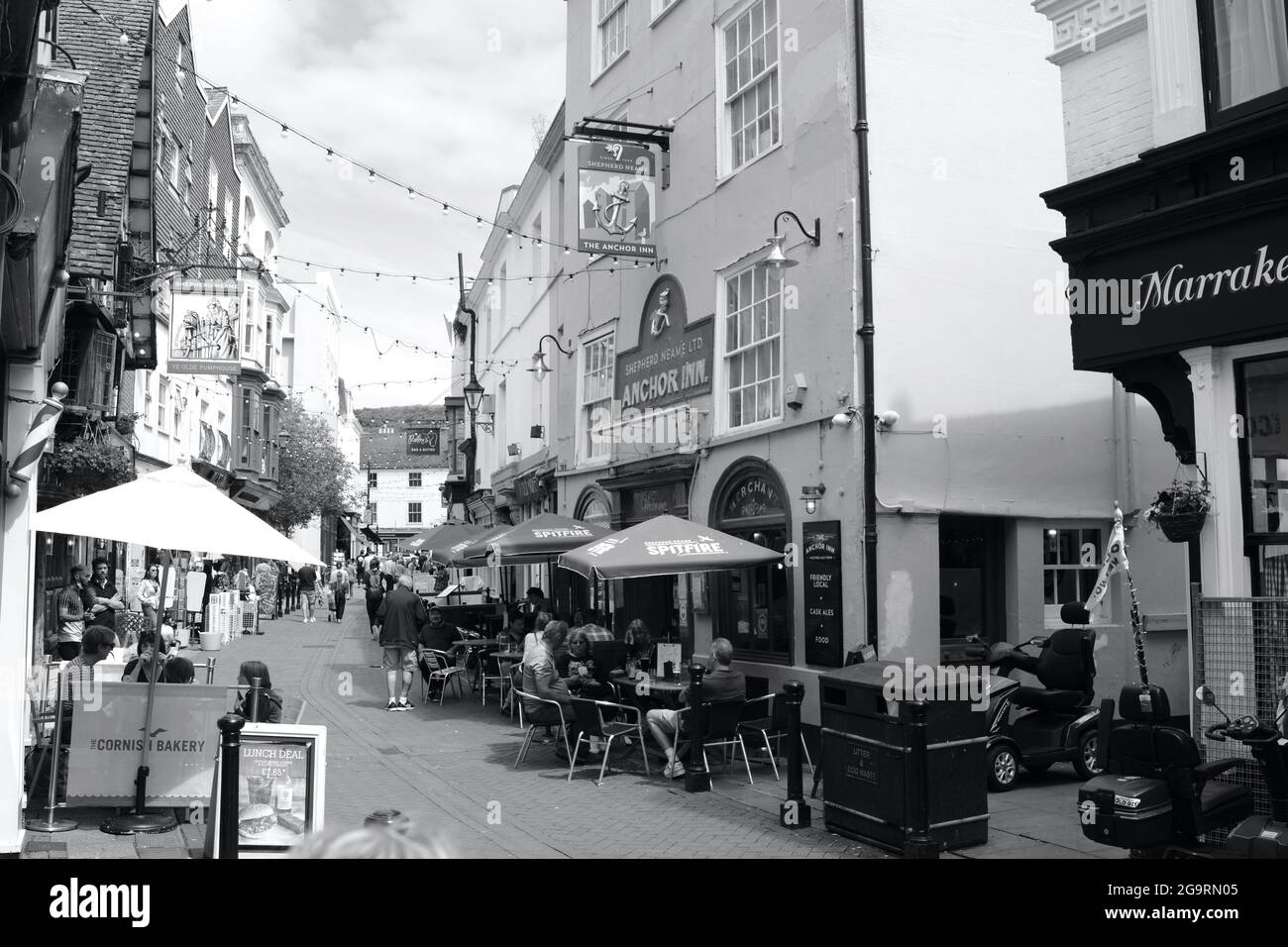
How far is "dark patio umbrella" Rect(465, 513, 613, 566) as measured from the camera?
1457 centimetres

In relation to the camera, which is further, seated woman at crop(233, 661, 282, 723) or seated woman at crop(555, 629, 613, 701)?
seated woman at crop(555, 629, 613, 701)

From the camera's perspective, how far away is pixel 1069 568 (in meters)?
12.3

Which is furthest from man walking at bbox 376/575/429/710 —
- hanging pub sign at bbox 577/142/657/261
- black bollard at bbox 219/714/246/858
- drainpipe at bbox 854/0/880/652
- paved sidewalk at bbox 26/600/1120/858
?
black bollard at bbox 219/714/246/858

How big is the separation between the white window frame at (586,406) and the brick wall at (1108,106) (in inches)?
389

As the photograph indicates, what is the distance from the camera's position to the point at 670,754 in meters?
10.3

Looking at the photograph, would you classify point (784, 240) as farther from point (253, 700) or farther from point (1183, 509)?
point (253, 700)

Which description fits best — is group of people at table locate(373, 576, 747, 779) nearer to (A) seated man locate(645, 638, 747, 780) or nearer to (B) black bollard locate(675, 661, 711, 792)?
→ (A) seated man locate(645, 638, 747, 780)

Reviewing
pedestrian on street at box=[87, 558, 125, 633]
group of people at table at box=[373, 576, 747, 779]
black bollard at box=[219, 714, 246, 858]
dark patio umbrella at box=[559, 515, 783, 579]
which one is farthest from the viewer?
pedestrian on street at box=[87, 558, 125, 633]

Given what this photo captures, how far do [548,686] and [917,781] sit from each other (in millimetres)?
4903

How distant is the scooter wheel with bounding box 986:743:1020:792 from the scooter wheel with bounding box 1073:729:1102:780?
62 cm

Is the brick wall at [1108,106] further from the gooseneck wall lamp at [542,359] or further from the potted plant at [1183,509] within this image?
the gooseneck wall lamp at [542,359]

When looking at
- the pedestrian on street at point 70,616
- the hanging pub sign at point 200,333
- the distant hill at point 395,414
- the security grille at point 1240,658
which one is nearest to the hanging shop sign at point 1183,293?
the security grille at point 1240,658

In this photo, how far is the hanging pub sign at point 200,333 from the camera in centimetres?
1772
